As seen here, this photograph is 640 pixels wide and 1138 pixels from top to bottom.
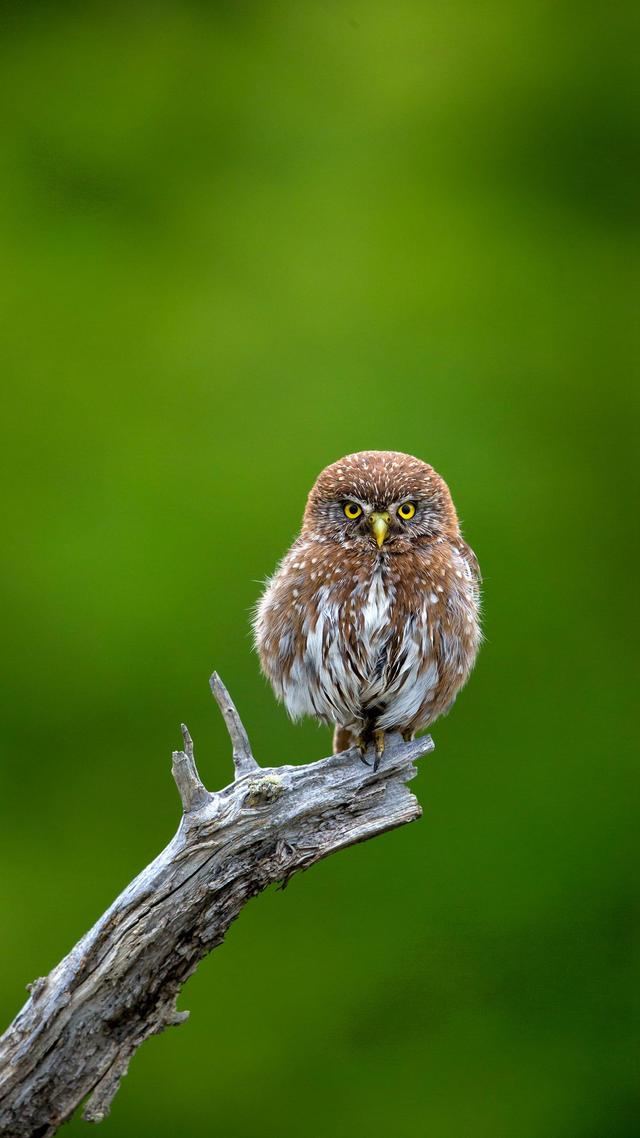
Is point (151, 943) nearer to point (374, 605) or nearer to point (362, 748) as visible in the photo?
point (362, 748)

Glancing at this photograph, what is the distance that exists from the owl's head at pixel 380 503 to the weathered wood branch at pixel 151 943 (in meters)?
0.67

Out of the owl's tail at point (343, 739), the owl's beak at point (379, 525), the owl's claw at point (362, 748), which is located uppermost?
Result: the owl's beak at point (379, 525)

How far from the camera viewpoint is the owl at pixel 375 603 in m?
3.10

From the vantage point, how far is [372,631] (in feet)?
10.3

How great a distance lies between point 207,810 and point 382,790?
46 cm

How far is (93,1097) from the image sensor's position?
265 cm

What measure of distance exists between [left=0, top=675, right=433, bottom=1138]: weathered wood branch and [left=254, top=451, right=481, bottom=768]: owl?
1.28 feet

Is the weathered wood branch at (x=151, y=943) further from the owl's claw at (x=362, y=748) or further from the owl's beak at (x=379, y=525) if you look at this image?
the owl's beak at (x=379, y=525)

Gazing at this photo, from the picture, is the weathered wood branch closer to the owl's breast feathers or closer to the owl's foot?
the owl's foot

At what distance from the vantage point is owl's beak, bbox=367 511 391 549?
3.01 meters

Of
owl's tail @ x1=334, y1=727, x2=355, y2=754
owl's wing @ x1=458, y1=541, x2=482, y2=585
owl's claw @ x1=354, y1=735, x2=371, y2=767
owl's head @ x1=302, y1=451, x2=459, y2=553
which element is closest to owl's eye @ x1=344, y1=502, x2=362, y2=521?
owl's head @ x1=302, y1=451, x2=459, y2=553

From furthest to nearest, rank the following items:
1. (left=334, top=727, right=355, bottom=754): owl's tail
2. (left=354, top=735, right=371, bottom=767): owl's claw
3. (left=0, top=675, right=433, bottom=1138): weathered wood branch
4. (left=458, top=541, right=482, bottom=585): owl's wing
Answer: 1. (left=334, top=727, right=355, bottom=754): owl's tail
2. (left=458, top=541, right=482, bottom=585): owl's wing
3. (left=354, top=735, right=371, bottom=767): owl's claw
4. (left=0, top=675, right=433, bottom=1138): weathered wood branch

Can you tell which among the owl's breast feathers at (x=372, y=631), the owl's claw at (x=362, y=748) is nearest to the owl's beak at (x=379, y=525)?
the owl's breast feathers at (x=372, y=631)

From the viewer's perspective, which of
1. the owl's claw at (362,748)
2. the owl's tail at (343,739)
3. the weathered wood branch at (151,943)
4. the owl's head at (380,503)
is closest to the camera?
the weathered wood branch at (151,943)
